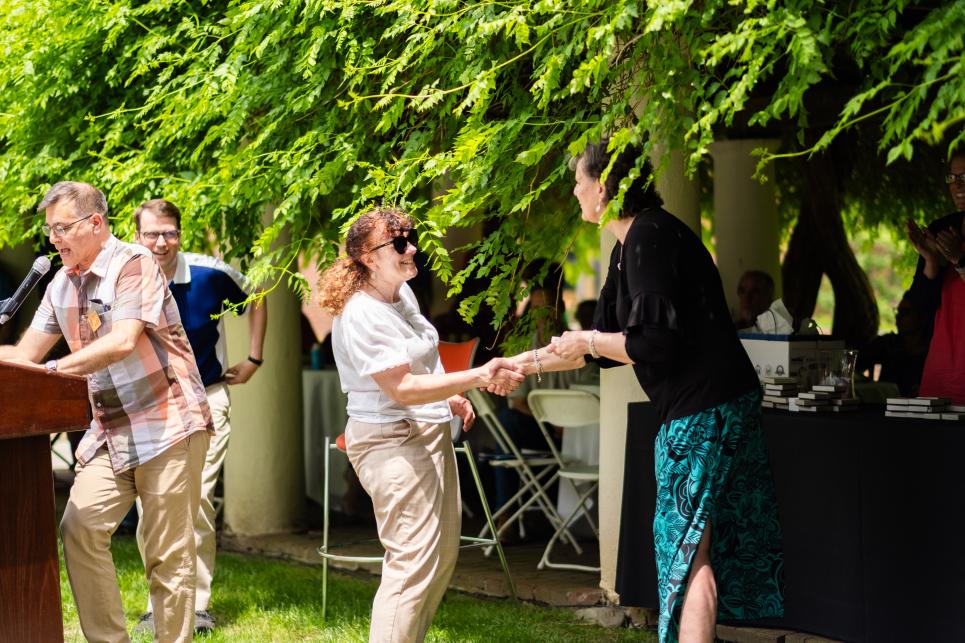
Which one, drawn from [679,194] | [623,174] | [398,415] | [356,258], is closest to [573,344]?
[623,174]

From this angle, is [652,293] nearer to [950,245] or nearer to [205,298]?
[950,245]

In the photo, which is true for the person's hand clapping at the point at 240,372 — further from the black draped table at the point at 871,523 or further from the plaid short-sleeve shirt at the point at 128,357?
the black draped table at the point at 871,523

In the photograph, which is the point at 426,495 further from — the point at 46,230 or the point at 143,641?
the point at 143,641

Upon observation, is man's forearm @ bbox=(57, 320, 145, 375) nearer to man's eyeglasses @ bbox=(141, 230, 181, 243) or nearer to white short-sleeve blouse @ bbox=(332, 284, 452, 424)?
white short-sleeve blouse @ bbox=(332, 284, 452, 424)

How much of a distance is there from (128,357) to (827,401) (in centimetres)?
283

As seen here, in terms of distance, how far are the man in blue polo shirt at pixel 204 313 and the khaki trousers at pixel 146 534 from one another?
100cm

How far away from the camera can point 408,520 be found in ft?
13.9

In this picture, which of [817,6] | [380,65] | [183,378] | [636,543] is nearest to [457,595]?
[636,543]

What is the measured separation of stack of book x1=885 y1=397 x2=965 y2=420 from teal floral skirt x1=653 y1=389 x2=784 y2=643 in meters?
0.97

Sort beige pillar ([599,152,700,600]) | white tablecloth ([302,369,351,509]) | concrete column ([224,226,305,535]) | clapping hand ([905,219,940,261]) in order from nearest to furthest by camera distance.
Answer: clapping hand ([905,219,940,261])
beige pillar ([599,152,700,600])
concrete column ([224,226,305,535])
white tablecloth ([302,369,351,509])

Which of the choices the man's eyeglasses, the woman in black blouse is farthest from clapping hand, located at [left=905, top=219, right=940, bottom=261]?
the man's eyeglasses

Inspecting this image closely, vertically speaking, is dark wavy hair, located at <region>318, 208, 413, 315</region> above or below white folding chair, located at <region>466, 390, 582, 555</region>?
above

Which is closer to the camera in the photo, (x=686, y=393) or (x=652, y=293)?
(x=652, y=293)

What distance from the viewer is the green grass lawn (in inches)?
225
